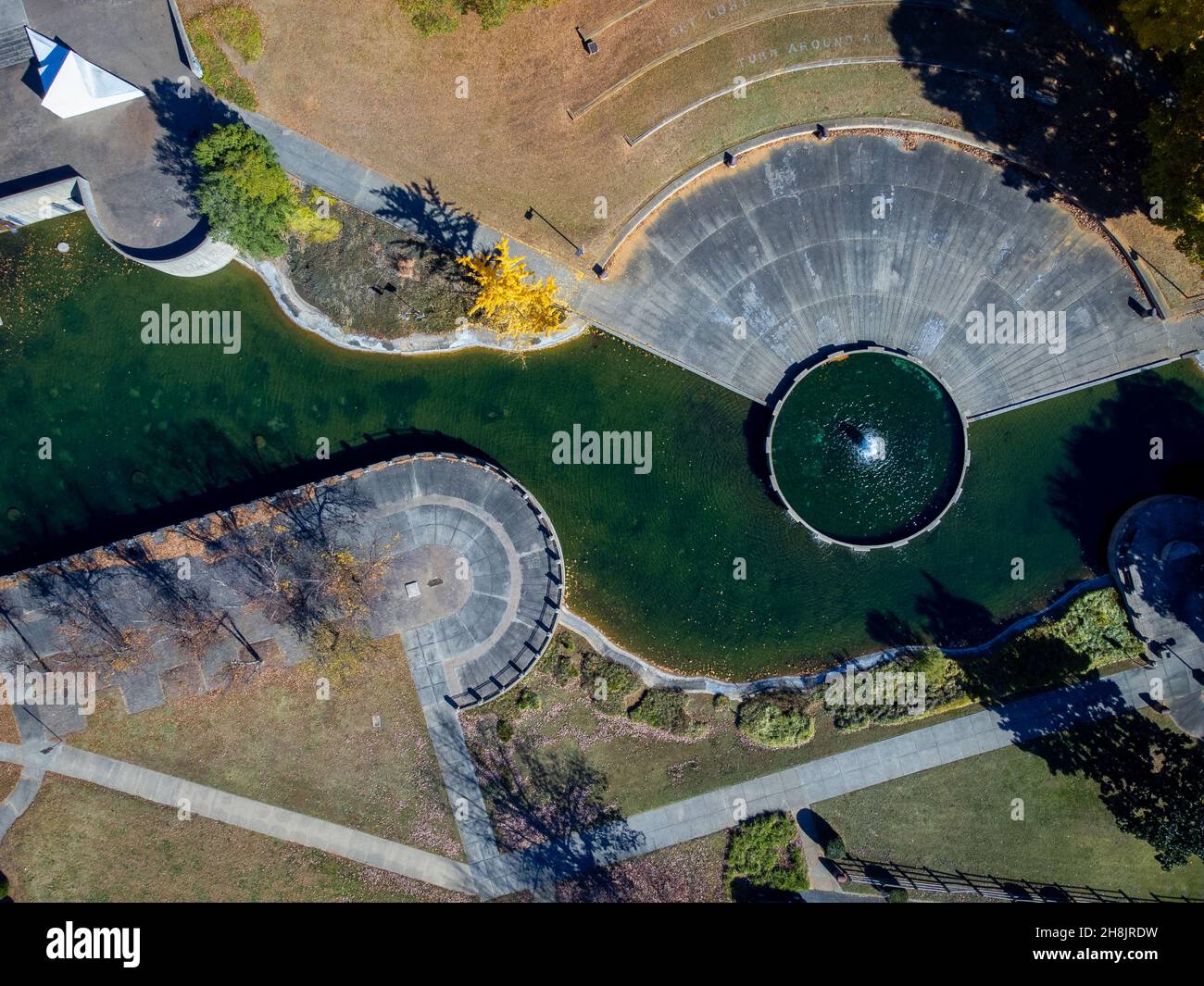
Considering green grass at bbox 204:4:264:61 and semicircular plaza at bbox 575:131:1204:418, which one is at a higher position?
green grass at bbox 204:4:264:61

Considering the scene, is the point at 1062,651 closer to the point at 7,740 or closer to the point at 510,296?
the point at 510,296

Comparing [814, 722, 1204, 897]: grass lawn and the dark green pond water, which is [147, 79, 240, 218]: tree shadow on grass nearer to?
the dark green pond water

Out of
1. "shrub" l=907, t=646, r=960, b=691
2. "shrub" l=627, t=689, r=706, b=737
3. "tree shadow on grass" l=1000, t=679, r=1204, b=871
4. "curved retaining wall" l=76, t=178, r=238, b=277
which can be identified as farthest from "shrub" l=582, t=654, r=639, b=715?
"curved retaining wall" l=76, t=178, r=238, b=277

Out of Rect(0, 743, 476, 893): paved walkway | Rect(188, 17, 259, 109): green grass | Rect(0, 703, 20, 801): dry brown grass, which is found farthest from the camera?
Rect(188, 17, 259, 109): green grass

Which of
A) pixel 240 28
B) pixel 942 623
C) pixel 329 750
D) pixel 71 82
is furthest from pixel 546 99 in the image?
pixel 329 750

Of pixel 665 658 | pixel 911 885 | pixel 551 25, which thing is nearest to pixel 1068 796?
pixel 911 885
